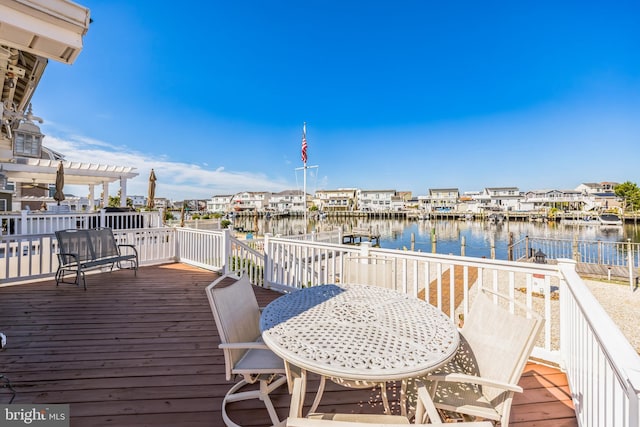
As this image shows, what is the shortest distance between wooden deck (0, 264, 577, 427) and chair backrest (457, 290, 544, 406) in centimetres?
64

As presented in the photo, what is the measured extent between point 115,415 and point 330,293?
5.48 ft

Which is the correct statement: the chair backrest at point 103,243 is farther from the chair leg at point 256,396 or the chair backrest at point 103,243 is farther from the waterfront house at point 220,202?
the waterfront house at point 220,202

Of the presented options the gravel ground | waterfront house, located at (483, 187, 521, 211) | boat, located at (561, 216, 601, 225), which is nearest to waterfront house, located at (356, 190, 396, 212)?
waterfront house, located at (483, 187, 521, 211)

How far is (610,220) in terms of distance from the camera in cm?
3912

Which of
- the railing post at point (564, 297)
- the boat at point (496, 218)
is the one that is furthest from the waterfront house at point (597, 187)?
the railing post at point (564, 297)

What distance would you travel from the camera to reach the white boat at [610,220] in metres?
37.8

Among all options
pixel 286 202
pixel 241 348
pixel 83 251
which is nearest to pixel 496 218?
pixel 286 202

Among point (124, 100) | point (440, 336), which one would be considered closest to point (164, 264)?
point (440, 336)

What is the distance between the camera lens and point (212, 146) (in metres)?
25.1

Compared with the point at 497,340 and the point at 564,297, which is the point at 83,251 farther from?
the point at 564,297

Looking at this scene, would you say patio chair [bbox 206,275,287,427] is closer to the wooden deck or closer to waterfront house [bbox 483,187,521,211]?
the wooden deck

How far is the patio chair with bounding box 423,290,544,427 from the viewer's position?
132 centimetres

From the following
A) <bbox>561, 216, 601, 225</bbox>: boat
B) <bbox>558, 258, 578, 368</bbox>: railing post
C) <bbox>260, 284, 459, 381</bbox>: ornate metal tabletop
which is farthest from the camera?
<bbox>561, 216, 601, 225</bbox>: boat

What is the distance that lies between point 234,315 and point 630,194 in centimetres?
6377
